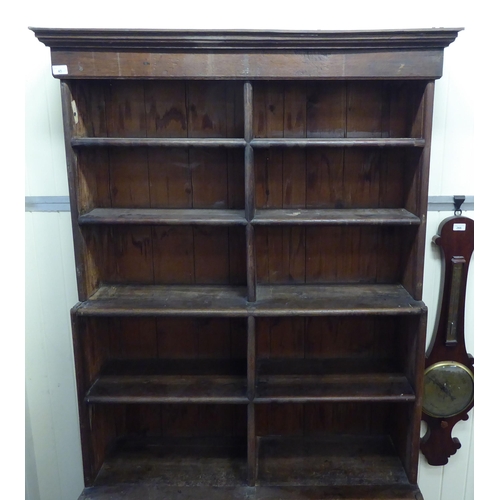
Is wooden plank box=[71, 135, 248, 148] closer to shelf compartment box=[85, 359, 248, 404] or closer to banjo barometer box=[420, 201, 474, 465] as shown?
banjo barometer box=[420, 201, 474, 465]

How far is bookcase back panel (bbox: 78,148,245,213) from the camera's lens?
6.24 ft

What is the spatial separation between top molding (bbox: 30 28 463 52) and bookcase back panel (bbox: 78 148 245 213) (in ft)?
1.39

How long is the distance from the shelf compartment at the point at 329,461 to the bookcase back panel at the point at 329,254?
0.71 meters

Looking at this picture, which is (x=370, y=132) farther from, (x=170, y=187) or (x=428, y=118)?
(x=170, y=187)

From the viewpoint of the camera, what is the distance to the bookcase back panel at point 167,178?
6.24ft

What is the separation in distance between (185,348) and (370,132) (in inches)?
46.6

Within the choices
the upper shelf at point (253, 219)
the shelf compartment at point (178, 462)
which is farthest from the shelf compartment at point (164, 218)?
the shelf compartment at point (178, 462)

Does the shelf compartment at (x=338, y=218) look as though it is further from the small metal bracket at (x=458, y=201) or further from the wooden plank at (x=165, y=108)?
the wooden plank at (x=165, y=108)

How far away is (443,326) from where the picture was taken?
206cm

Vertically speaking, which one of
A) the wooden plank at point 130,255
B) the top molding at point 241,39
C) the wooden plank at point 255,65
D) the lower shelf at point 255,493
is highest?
the top molding at point 241,39

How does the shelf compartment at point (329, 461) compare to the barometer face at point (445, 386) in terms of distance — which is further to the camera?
the barometer face at point (445, 386)

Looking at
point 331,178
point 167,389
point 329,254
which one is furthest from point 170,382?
point 331,178

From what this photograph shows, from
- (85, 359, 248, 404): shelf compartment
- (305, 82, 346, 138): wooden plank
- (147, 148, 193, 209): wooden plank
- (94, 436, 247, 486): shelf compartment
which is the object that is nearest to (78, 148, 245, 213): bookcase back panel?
(147, 148, 193, 209): wooden plank
